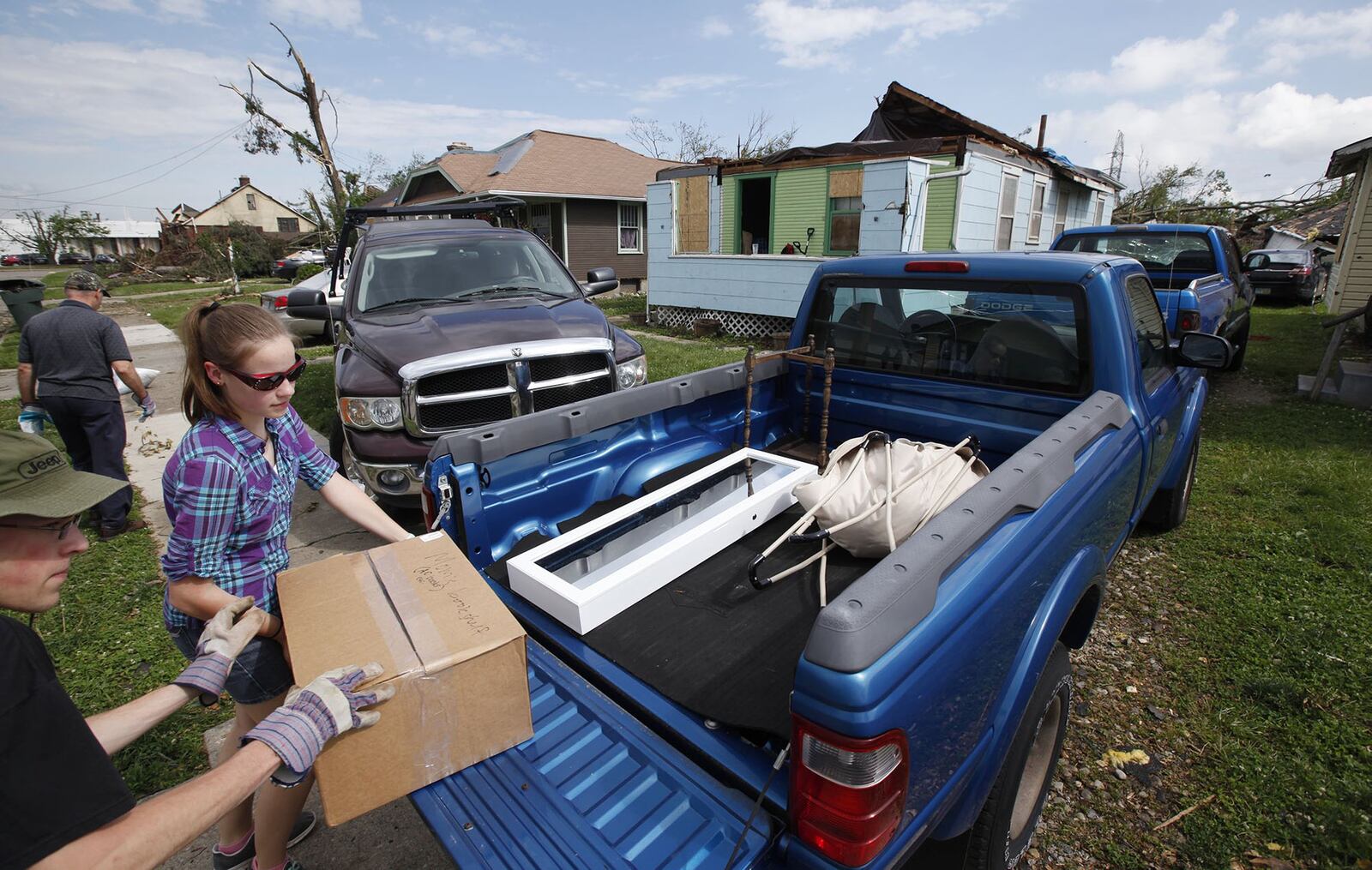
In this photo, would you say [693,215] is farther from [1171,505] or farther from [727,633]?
[727,633]

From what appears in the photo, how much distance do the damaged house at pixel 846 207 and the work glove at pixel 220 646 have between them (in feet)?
35.1

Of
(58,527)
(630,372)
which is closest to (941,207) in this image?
(630,372)

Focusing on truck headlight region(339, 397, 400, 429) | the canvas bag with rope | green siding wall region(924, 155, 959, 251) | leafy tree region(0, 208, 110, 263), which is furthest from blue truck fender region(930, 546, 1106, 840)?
leafy tree region(0, 208, 110, 263)

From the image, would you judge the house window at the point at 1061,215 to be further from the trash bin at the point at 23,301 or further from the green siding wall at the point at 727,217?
the trash bin at the point at 23,301

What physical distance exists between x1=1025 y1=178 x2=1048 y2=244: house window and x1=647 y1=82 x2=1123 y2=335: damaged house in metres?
0.03

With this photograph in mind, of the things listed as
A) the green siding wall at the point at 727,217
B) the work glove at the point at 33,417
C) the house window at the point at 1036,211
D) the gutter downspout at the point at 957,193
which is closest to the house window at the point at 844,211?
the gutter downspout at the point at 957,193

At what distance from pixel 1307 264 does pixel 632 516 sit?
78.0 feet

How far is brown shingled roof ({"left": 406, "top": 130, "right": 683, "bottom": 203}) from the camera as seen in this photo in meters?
20.3

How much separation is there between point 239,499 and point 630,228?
2202 centimetres

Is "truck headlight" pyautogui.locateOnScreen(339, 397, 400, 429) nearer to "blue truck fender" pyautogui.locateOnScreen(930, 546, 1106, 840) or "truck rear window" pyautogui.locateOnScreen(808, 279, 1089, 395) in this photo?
"truck rear window" pyautogui.locateOnScreen(808, 279, 1089, 395)

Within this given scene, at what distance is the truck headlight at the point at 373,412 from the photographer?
4145mm

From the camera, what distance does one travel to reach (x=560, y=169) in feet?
70.5

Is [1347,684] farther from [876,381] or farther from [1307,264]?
[1307,264]

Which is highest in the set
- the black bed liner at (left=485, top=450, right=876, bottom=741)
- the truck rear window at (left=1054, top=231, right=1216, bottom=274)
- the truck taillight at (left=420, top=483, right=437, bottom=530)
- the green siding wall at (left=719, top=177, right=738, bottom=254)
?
the green siding wall at (left=719, top=177, right=738, bottom=254)
